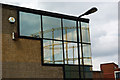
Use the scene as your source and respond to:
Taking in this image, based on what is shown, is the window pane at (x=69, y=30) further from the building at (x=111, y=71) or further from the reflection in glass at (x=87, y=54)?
the building at (x=111, y=71)

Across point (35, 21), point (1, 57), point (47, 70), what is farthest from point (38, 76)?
point (35, 21)

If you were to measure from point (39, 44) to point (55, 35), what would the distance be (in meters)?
2.40

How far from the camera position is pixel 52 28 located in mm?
26672

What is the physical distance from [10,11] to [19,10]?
1059 millimetres

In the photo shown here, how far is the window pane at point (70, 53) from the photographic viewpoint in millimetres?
27047

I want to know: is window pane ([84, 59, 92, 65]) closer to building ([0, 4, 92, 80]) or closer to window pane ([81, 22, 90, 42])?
building ([0, 4, 92, 80])

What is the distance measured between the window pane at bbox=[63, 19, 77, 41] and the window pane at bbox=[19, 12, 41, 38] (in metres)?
3.35

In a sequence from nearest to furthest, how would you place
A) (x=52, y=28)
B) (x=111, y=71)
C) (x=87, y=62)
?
(x=52, y=28), (x=87, y=62), (x=111, y=71)

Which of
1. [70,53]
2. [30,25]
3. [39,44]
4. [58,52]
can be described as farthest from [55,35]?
[30,25]

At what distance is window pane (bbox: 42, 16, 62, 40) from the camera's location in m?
26.1

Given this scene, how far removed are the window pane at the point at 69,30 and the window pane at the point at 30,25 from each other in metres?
3.35

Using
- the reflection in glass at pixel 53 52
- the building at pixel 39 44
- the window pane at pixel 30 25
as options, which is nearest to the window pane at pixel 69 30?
the building at pixel 39 44

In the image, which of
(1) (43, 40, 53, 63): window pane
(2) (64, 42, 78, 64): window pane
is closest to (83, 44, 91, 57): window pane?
(2) (64, 42, 78, 64): window pane

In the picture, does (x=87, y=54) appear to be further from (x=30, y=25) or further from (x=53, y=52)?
(x=30, y=25)
